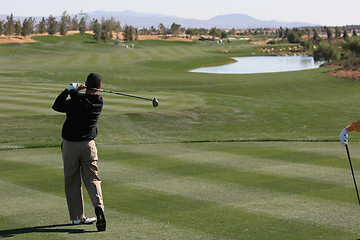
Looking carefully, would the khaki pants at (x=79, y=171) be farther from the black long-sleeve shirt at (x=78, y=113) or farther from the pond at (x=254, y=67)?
the pond at (x=254, y=67)

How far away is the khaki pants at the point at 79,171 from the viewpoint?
269 inches

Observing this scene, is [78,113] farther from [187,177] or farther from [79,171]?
[187,177]

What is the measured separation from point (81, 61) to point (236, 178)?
2309 inches

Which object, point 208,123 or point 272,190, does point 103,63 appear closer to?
point 208,123

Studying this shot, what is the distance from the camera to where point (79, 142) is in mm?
6809

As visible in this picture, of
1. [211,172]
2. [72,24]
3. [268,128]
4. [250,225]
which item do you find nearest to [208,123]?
[268,128]

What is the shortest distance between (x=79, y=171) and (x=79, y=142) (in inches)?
18.4

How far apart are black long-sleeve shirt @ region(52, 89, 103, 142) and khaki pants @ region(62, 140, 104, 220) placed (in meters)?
0.11

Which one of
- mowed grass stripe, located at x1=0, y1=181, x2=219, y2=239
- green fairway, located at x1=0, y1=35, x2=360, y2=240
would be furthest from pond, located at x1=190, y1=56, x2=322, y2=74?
mowed grass stripe, located at x1=0, y1=181, x2=219, y2=239

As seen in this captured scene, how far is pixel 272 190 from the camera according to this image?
8664 millimetres

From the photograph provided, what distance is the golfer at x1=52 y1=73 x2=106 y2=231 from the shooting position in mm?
6754

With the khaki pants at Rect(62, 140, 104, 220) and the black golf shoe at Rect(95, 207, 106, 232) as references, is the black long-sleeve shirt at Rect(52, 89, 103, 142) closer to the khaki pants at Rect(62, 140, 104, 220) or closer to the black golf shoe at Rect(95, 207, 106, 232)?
the khaki pants at Rect(62, 140, 104, 220)

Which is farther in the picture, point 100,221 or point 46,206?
point 46,206

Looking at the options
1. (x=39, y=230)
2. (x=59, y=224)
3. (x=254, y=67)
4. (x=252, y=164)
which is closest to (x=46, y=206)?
(x=59, y=224)
